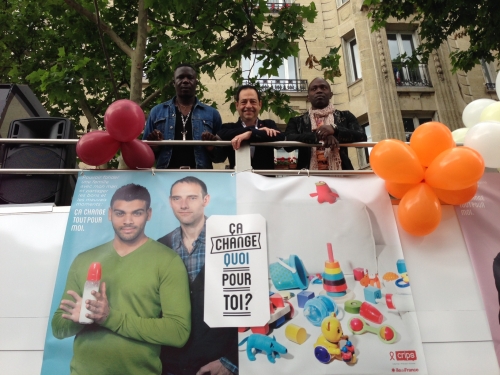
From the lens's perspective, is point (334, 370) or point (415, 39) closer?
point (334, 370)

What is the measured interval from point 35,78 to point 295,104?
7766 mm

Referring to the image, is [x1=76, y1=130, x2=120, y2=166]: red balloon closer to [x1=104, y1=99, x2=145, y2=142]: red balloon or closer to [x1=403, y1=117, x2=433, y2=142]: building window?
[x1=104, y1=99, x2=145, y2=142]: red balloon

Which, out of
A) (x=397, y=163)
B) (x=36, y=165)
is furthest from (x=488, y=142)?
(x=36, y=165)

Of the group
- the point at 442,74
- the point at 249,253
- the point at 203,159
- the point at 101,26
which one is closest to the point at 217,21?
the point at 101,26

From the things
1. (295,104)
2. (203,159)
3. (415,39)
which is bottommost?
(203,159)

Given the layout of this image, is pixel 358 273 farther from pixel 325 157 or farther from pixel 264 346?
pixel 325 157

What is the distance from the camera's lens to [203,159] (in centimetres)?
357

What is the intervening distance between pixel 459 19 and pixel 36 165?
267 inches

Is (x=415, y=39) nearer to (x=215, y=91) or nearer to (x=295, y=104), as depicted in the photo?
(x=295, y=104)

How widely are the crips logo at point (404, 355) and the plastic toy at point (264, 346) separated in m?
0.70

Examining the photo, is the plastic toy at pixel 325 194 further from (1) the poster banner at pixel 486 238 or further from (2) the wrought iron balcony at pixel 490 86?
(2) the wrought iron balcony at pixel 490 86

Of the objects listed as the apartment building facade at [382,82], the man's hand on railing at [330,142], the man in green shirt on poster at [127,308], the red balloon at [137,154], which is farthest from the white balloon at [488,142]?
the apartment building facade at [382,82]

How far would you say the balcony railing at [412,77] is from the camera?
12.2m

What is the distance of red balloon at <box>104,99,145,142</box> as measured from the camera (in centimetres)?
279
